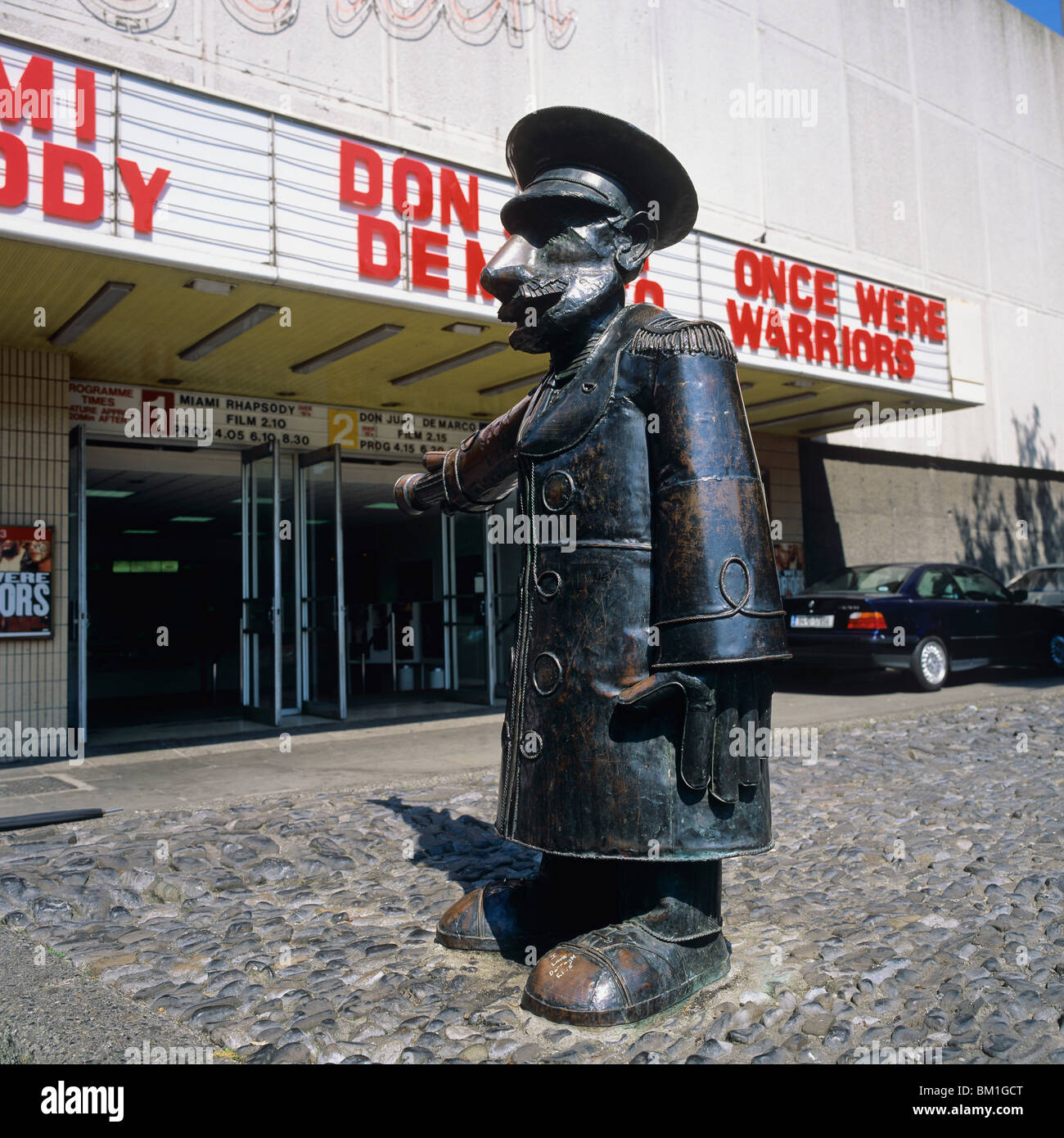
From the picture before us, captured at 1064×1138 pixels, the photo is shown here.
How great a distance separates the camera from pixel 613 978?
7.38 ft

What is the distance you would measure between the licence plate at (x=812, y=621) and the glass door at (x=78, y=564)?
7124mm

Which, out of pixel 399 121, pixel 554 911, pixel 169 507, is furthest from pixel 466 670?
pixel 554 911

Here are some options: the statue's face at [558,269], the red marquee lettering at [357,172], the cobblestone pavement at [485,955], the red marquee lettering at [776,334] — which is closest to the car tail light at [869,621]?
the red marquee lettering at [776,334]

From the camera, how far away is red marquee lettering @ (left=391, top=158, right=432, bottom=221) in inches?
273

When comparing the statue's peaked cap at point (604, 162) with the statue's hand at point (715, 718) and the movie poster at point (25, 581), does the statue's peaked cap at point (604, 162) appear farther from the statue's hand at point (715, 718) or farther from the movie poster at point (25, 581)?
the movie poster at point (25, 581)

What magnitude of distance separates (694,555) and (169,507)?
1245 centimetres

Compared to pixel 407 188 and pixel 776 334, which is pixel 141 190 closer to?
pixel 407 188

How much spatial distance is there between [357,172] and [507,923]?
564 cm

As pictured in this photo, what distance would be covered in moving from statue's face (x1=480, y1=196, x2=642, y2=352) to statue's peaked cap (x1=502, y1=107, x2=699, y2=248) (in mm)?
49

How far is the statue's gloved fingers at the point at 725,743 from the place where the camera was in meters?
2.22

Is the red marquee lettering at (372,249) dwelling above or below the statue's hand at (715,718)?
above

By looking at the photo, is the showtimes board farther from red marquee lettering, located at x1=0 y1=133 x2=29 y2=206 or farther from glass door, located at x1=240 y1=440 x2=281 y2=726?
red marquee lettering, located at x1=0 y1=133 x2=29 y2=206

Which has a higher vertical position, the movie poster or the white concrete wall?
the white concrete wall

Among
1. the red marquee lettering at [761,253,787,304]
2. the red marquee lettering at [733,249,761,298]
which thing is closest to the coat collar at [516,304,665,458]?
the red marquee lettering at [733,249,761,298]
